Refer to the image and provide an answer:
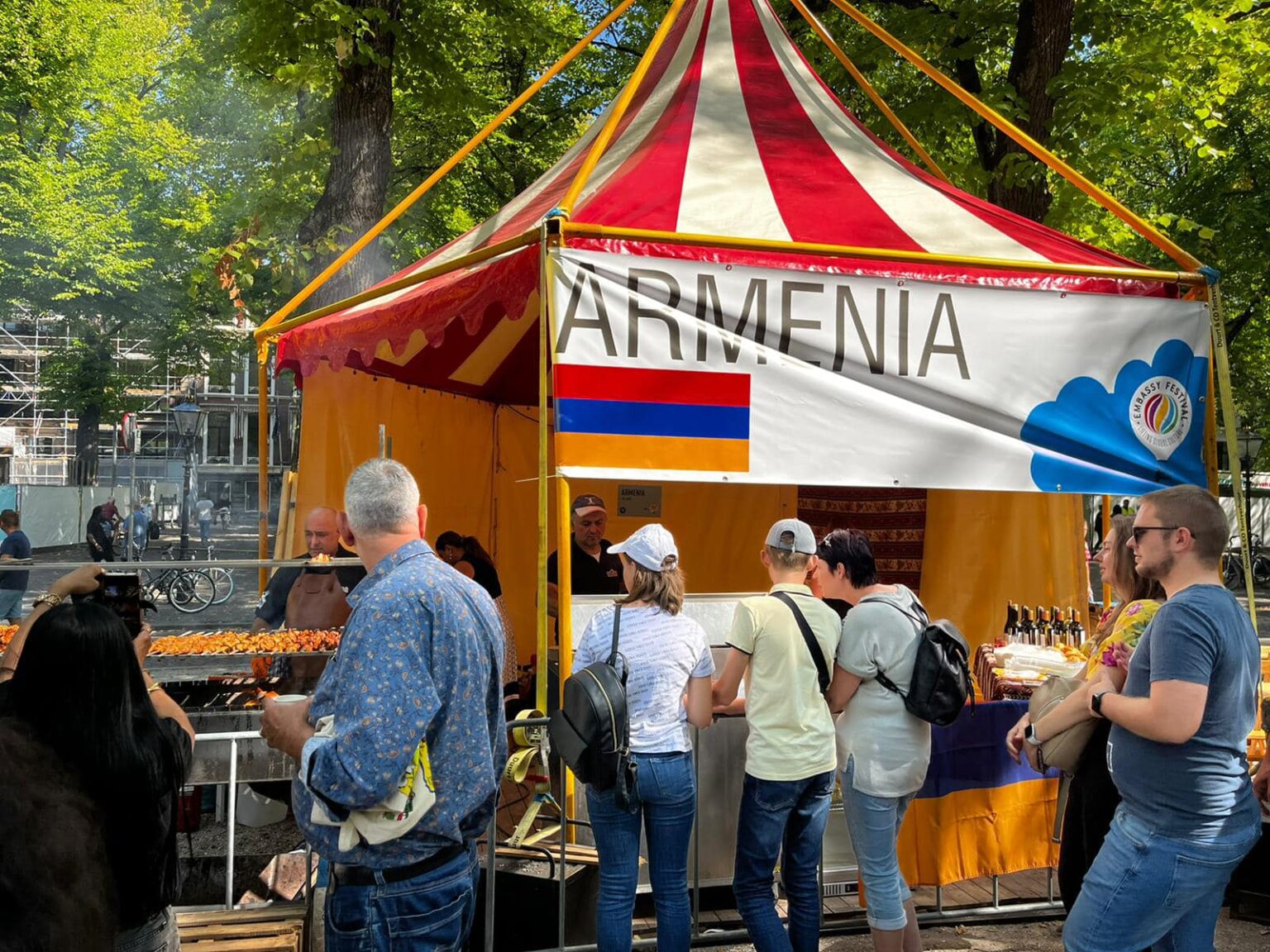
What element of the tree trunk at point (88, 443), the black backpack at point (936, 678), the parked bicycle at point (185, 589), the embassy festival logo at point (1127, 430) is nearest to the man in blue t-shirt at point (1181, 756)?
the black backpack at point (936, 678)

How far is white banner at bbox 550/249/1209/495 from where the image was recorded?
202 inches

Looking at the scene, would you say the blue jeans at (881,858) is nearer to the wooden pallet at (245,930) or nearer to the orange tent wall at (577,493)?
the wooden pallet at (245,930)

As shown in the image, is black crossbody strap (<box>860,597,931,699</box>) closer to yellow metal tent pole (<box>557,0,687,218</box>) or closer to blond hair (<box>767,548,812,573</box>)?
blond hair (<box>767,548,812,573</box>)

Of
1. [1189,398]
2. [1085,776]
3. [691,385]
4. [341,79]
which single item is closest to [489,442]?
[341,79]

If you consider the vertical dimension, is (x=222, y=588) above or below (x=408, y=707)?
below

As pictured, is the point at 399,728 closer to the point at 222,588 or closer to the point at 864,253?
the point at 864,253

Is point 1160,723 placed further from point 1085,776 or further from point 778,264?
point 778,264

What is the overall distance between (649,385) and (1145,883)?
2.94 meters

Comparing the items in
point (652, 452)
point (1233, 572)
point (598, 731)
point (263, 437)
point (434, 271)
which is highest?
point (434, 271)

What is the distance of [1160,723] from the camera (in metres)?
3.04

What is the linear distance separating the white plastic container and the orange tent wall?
2702 millimetres

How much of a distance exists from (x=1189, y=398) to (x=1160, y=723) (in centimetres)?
344

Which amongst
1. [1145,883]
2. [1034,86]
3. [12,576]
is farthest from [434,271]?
[12,576]

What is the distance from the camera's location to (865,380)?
18.0ft
